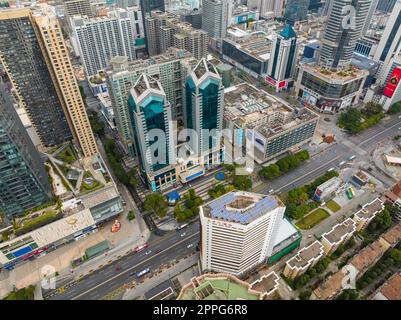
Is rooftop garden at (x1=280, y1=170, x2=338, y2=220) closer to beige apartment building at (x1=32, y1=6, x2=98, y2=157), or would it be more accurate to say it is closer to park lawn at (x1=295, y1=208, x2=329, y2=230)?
park lawn at (x1=295, y1=208, x2=329, y2=230)

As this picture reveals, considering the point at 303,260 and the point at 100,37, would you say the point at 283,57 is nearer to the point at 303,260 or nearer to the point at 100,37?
the point at 100,37

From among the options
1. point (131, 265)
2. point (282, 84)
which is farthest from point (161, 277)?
point (282, 84)

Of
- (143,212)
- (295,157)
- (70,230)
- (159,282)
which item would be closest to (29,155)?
(70,230)

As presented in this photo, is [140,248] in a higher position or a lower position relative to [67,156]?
lower

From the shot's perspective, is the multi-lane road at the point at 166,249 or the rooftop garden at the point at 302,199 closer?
the multi-lane road at the point at 166,249

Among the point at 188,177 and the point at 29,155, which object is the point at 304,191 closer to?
the point at 188,177

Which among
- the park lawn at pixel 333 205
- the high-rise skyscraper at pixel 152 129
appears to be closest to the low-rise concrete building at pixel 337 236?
the park lawn at pixel 333 205

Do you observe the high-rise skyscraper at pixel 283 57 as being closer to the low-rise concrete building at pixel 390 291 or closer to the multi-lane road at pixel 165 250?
the multi-lane road at pixel 165 250
